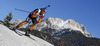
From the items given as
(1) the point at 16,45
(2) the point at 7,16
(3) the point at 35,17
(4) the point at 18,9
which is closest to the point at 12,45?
(1) the point at 16,45

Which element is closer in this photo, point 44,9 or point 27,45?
point 27,45

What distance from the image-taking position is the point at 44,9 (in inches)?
562

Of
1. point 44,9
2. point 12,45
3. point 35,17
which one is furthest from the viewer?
point 44,9

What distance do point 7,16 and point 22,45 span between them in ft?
207

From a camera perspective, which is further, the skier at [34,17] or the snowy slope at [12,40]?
the skier at [34,17]

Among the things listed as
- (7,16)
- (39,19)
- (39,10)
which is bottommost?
(39,19)

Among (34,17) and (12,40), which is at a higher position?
(34,17)

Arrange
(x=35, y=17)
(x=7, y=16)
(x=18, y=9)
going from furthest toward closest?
(x=7, y=16) < (x=18, y=9) < (x=35, y=17)

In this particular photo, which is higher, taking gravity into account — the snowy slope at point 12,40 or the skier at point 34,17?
the skier at point 34,17

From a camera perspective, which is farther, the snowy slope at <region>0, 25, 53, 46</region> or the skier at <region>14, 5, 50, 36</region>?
the skier at <region>14, 5, 50, 36</region>

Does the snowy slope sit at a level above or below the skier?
below

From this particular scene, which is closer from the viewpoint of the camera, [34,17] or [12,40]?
[12,40]

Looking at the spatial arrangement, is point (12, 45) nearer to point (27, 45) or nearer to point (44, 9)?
point (27, 45)

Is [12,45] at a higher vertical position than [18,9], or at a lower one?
lower
